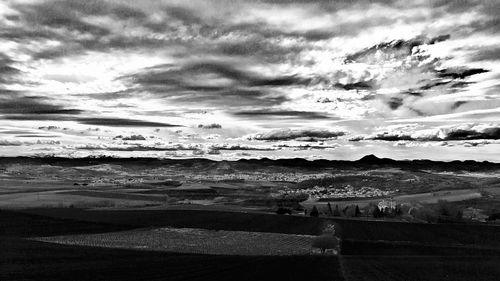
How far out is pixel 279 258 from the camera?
22578 mm

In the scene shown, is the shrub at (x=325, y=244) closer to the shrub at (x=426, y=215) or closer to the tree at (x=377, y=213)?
the shrub at (x=426, y=215)

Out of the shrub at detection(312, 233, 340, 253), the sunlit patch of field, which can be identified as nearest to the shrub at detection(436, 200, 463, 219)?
the sunlit patch of field

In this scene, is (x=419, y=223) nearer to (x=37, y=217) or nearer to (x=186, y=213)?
(x=186, y=213)

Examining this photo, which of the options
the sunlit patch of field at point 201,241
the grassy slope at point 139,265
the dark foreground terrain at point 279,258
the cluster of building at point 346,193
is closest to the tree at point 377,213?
the dark foreground terrain at point 279,258

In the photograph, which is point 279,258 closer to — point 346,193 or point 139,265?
point 139,265

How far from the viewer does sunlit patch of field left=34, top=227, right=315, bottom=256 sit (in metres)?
25.1

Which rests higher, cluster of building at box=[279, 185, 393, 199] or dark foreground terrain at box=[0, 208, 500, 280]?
cluster of building at box=[279, 185, 393, 199]

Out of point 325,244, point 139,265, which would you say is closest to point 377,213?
point 325,244

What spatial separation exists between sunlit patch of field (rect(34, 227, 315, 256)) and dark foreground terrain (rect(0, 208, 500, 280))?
1.54 metres

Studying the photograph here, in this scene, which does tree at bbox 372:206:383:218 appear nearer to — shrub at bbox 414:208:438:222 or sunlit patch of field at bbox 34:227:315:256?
shrub at bbox 414:208:438:222

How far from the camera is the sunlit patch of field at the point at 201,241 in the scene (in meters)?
25.1

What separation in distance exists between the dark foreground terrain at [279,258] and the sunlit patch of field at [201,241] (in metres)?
1.54

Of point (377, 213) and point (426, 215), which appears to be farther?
point (377, 213)

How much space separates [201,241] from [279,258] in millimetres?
7210
